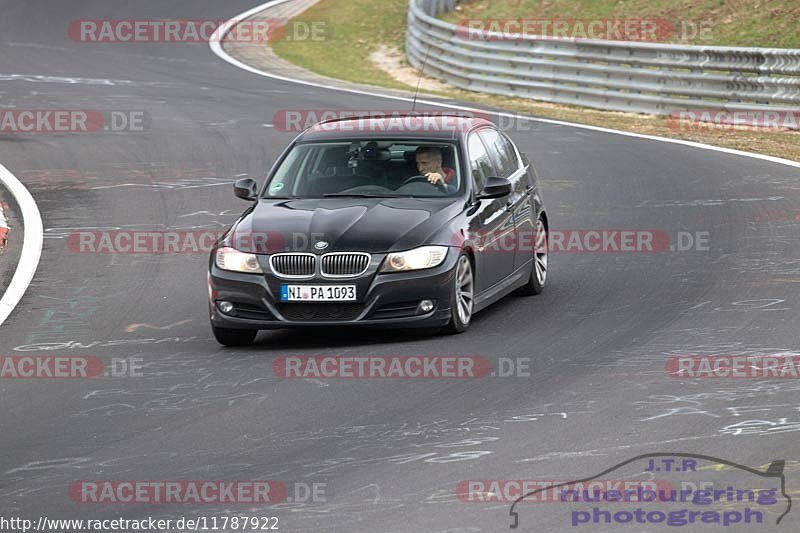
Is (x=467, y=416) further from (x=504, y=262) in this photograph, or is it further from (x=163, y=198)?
(x=163, y=198)

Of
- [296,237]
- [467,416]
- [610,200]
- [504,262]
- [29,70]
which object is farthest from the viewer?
[29,70]

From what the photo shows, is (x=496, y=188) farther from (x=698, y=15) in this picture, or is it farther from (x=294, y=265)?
(x=698, y=15)

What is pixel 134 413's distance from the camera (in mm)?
9328

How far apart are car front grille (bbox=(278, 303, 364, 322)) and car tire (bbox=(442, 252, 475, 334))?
2.30 ft

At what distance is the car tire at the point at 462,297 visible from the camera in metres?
11.2

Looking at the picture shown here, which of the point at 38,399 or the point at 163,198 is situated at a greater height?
the point at 38,399

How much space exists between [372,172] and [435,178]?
1.63 ft

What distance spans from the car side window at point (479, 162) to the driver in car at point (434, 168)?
225mm

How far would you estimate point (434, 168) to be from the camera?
1227cm

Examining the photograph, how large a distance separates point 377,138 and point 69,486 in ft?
17.5

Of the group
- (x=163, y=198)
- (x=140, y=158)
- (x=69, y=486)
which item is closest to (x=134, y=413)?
(x=69, y=486)
